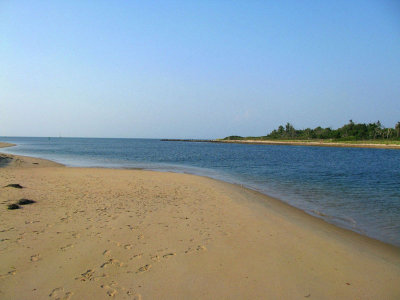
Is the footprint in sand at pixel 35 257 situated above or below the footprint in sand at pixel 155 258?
above

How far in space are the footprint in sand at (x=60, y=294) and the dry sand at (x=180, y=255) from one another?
2 centimetres

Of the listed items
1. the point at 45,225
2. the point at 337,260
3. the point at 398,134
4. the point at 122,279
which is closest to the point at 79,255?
the point at 122,279

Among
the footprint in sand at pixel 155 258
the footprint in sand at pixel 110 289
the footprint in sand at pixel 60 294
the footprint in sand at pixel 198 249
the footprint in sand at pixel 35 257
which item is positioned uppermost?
the footprint in sand at pixel 35 257

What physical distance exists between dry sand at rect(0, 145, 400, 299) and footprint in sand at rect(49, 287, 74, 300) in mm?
16

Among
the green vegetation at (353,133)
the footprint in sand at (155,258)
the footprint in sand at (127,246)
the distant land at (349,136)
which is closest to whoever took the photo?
the footprint in sand at (155,258)

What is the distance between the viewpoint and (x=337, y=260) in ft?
20.5

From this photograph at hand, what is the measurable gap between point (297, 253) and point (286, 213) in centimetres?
438

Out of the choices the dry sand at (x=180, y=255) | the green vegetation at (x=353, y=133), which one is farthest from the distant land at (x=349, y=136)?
the dry sand at (x=180, y=255)

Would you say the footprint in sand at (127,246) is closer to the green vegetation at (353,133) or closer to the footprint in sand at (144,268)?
the footprint in sand at (144,268)

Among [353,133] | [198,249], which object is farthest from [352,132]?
[198,249]

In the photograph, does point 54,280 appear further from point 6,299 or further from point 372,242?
point 372,242

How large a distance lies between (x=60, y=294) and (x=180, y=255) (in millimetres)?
2573

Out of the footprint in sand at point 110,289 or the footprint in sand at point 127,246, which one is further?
the footprint in sand at point 127,246

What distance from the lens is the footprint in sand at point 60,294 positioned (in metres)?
4.26
